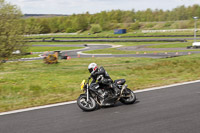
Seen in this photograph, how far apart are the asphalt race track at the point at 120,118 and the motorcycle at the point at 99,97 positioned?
0.64ft

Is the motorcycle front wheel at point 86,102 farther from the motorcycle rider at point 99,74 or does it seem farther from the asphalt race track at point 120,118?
the motorcycle rider at point 99,74

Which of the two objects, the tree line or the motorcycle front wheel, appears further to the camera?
the tree line

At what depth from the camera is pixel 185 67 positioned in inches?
717

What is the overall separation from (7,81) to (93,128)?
8.81m

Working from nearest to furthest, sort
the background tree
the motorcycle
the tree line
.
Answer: the motorcycle
the background tree
the tree line

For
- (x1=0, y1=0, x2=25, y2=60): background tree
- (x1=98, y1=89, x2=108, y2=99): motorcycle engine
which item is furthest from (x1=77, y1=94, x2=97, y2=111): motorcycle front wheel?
(x1=0, y1=0, x2=25, y2=60): background tree

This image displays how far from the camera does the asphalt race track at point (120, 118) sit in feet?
21.3

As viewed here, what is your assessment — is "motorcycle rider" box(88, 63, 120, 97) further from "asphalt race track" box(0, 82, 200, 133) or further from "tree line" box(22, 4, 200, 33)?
"tree line" box(22, 4, 200, 33)

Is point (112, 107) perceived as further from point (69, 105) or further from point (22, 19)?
point (22, 19)

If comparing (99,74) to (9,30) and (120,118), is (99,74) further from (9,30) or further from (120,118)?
(9,30)

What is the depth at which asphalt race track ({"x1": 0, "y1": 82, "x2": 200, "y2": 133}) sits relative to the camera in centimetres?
649

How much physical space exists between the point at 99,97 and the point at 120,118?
141 centimetres

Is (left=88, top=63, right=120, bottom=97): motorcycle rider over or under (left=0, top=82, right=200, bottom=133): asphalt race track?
over

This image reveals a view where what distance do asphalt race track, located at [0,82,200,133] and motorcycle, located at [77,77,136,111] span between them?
0.19 metres
